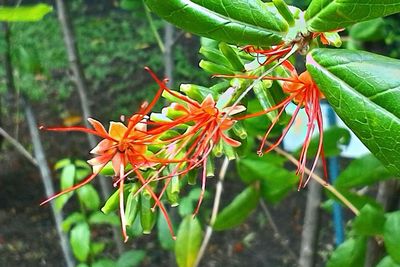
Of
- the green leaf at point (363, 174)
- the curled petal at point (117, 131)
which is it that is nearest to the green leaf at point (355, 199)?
the green leaf at point (363, 174)

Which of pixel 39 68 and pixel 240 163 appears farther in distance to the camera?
pixel 39 68

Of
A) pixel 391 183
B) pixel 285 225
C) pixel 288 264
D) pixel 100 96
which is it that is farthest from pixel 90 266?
pixel 100 96

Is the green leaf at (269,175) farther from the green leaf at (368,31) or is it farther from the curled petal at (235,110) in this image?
the curled petal at (235,110)

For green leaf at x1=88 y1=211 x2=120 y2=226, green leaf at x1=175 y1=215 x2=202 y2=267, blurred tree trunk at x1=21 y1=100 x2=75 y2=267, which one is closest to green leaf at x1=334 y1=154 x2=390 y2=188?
green leaf at x1=175 y1=215 x2=202 y2=267

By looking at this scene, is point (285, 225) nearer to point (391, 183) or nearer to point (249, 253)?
point (249, 253)

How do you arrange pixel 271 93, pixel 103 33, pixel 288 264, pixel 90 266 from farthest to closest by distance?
pixel 103 33 → pixel 288 264 → pixel 90 266 → pixel 271 93

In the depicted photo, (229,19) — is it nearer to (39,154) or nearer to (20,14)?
(20,14)

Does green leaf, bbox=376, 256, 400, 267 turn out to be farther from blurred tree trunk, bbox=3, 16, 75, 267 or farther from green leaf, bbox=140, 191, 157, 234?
blurred tree trunk, bbox=3, 16, 75, 267

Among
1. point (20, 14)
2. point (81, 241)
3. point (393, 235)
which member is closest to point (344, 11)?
point (20, 14)
